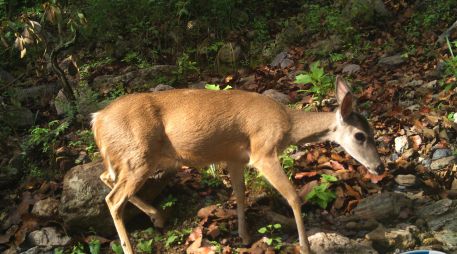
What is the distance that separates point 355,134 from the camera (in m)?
5.35

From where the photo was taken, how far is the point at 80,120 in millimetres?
7672

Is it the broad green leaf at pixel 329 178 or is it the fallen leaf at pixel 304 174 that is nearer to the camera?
the broad green leaf at pixel 329 178

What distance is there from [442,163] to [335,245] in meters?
1.97

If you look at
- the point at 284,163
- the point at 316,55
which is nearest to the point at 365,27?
the point at 316,55

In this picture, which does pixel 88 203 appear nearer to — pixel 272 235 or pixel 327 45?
pixel 272 235

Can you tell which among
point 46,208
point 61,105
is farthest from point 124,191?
point 61,105

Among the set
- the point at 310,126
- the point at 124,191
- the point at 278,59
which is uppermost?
the point at 310,126

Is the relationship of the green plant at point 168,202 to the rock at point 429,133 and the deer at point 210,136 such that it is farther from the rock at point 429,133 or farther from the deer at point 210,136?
the rock at point 429,133

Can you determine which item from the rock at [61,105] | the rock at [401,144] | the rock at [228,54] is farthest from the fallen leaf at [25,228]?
the rock at [228,54]

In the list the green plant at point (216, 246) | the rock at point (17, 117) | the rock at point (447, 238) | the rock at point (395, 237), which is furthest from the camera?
the rock at point (17, 117)

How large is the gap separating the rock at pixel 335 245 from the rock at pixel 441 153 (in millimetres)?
1813

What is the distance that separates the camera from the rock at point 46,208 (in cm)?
586

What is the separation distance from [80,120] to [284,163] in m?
3.09

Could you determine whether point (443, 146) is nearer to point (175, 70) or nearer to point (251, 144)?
point (251, 144)
